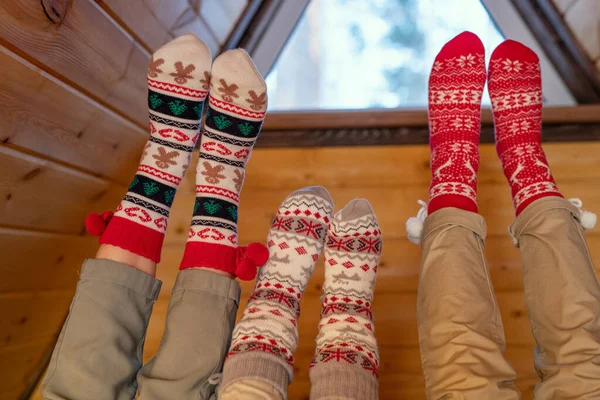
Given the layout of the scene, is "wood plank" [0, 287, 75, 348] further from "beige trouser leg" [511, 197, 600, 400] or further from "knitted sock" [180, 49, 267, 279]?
"beige trouser leg" [511, 197, 600, 400]

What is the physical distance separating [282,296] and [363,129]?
0.62 meters

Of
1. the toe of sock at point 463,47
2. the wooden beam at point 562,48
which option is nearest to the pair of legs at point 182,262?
the toe of sock at point 463,47

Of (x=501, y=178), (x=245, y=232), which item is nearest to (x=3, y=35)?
(x=245, y=232)

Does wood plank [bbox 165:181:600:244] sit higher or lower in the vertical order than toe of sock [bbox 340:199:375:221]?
higher

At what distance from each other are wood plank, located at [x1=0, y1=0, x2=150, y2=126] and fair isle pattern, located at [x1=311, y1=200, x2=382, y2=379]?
0.56 meters

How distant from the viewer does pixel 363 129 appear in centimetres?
134

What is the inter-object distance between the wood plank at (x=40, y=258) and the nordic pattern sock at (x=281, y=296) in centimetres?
48

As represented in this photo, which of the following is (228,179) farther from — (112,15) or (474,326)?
(474,326)

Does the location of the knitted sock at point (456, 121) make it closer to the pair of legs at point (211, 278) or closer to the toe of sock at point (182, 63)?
the pair of legs at point (211, 278)

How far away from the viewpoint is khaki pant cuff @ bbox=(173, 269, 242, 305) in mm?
813

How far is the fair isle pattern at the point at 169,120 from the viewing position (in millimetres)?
949

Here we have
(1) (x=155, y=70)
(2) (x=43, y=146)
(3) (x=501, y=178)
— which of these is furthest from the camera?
(3) (x=501, y=178)

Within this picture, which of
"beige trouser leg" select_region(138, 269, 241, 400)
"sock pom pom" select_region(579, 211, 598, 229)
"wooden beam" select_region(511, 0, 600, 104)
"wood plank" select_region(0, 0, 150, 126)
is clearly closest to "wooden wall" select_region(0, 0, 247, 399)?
"wood plank" select_region(0, 0, 150, 126)

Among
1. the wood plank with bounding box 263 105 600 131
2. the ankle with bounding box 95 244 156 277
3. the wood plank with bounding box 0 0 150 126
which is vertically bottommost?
the ankle with bounding box 95 244 156 277
